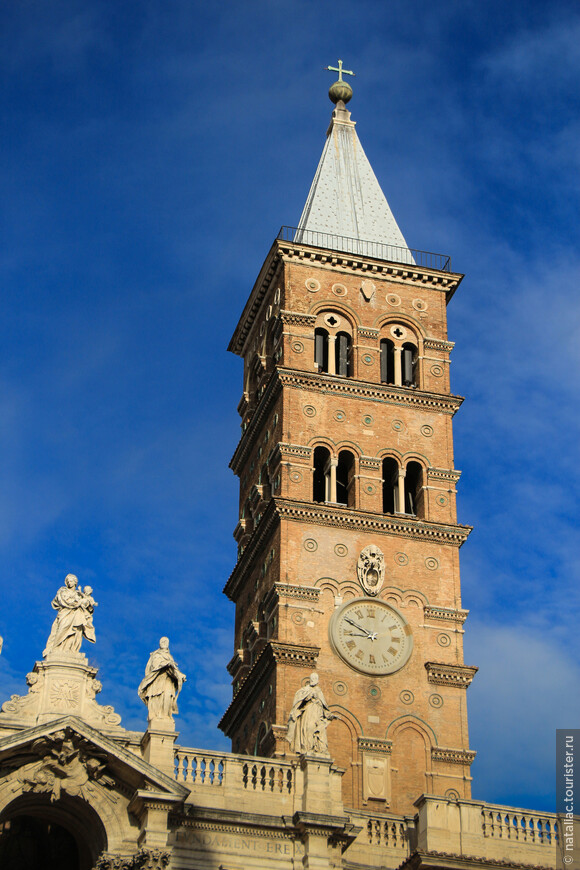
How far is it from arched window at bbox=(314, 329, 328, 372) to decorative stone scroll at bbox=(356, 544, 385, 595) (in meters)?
8.64

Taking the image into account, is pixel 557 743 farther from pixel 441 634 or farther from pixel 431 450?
pixel 431 450

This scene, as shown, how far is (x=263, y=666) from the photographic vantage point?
182ft

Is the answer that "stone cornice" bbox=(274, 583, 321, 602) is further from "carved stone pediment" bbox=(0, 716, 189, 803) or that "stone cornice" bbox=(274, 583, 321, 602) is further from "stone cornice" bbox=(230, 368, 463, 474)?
"carved stone pediment" bbox=(0, 716, 189, 803)

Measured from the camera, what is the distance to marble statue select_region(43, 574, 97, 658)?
45406mm

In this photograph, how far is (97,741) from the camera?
→ 4241 centimetres

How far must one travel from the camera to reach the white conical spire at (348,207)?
66.9m

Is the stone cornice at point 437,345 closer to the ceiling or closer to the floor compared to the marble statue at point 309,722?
closer to the ceiling

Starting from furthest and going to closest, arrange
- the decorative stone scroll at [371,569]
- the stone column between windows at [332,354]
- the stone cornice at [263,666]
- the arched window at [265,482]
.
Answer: the stone column between windows at [332,354] < the arched window at [265,482] < the decorative stone scroll at [371,569] < the stone cornice at [263,666]

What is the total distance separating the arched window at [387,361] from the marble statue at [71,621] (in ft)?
68.0

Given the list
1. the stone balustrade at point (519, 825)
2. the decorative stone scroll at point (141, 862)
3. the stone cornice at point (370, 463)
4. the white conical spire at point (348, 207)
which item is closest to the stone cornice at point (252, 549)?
the stone cornice at point (370, 463)

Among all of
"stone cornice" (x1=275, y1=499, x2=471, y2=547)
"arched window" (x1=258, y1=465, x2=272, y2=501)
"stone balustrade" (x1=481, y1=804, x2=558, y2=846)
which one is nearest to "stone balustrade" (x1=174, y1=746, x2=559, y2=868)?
"stone balustrade" (x1=481, y1=804, x2=558, y2=846)

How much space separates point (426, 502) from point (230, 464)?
11461mm

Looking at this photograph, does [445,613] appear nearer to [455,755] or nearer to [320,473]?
[455,755]

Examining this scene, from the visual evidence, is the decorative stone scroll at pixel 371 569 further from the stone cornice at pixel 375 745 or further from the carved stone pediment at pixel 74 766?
the carved stone pediment at pixel 74 766
